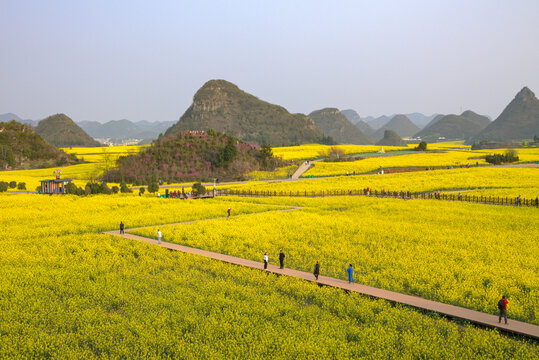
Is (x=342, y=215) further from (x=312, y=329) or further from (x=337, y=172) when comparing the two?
(x=337, y=172)

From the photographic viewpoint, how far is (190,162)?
8588cm

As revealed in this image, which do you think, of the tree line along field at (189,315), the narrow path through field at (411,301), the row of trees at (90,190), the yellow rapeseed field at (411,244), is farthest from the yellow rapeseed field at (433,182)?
the narrow path through field at (411,301)

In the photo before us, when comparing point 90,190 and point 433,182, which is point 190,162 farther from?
point 433,182

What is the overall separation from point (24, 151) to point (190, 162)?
2297 inches

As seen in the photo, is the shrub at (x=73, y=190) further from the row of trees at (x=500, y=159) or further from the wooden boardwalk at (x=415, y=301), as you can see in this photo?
the row of trees at (x=500, y=159)

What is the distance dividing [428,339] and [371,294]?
436 cm

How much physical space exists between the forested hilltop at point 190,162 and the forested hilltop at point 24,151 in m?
40.7

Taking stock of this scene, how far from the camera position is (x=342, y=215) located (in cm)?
4222

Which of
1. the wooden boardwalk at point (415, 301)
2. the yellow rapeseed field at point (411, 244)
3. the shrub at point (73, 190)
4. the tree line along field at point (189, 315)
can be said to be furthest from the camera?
the shrub at point (73, 190)

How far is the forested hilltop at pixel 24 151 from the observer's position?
344ft

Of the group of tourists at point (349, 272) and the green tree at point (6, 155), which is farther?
the green tree at point (6, 155)

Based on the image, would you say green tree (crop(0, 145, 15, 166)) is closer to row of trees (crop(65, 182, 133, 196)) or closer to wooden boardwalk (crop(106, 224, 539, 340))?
row of trees (crop(65, 182, 133, 196))

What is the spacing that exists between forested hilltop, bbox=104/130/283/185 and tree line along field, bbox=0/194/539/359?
175 feet

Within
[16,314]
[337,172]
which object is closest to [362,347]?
[16,314]
